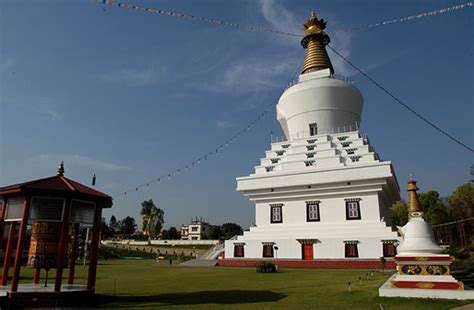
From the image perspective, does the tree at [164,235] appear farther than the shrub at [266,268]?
Yes

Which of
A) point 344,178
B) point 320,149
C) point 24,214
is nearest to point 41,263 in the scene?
point 24,214

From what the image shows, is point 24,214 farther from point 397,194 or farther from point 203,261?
point 397,194

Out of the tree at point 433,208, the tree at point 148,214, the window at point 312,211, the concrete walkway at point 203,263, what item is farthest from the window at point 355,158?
the tree at point 148,214

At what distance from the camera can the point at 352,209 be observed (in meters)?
26.0

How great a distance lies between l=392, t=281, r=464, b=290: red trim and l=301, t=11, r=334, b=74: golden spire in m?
27.1

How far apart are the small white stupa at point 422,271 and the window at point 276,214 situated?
649 inches

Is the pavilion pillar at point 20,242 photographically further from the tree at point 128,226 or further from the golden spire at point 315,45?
the tree at point 128,226

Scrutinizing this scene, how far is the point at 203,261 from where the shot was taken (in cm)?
3022

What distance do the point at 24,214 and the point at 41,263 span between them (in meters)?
1.63

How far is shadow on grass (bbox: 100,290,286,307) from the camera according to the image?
1002 cm

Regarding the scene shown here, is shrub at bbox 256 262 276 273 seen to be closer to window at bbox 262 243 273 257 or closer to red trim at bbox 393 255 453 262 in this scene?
window at bbox 262 243 273 257

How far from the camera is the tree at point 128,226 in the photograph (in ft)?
299

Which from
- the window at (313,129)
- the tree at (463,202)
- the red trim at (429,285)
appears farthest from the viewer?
the tree at (463,202)

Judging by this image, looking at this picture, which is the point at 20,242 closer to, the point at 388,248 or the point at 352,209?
the point at 388,248
